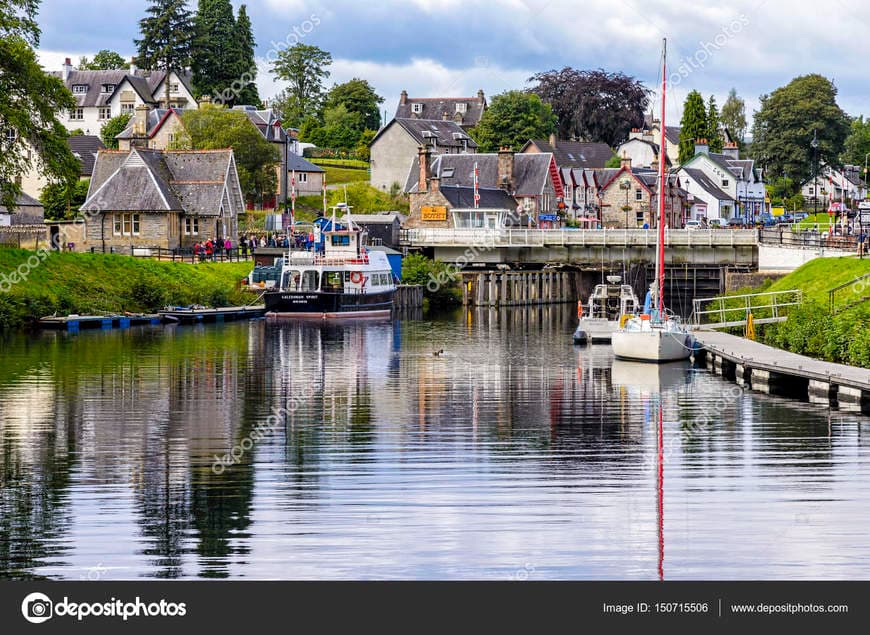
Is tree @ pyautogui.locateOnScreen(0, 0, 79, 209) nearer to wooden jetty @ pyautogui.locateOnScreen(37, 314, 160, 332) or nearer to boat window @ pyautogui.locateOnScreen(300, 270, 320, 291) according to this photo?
wooden jetty @ pyautogui.locateOnScreen(37, 314, 160, 332)

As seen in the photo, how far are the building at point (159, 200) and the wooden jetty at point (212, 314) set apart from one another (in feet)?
47.8

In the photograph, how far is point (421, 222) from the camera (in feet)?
Result: 352

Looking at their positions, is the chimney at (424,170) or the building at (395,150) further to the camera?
the building at (395,150)

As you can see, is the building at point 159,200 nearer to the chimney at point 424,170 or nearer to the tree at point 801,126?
the chimney at point 424,170

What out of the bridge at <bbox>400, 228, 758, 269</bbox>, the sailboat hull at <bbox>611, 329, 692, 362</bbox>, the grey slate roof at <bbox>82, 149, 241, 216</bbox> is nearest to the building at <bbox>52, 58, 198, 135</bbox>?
the grey slate roof at <bbox>82, 149, 241, 216</bbox>

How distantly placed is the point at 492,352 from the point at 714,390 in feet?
50.3

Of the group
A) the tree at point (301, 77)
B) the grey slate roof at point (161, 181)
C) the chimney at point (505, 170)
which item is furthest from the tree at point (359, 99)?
the grey slate roof at point (161, 181)

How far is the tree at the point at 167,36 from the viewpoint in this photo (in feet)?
487

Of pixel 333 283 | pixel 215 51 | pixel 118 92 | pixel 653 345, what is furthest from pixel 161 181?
pixel 215 51

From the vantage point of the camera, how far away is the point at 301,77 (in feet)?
573

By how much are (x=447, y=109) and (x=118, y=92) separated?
41.6 metres

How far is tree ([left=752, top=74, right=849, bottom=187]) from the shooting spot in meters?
151

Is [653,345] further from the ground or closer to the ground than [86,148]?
closer to the ground
